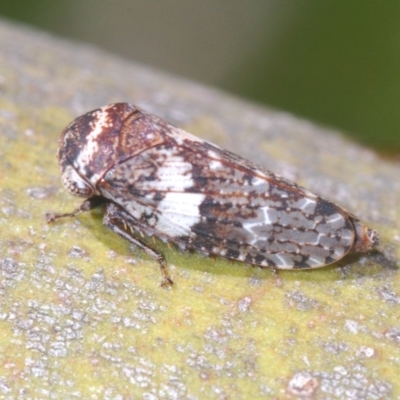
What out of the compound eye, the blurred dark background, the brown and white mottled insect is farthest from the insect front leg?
the blurred dark background

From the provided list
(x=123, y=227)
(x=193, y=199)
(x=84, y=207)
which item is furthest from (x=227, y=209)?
(x=84, y=207)

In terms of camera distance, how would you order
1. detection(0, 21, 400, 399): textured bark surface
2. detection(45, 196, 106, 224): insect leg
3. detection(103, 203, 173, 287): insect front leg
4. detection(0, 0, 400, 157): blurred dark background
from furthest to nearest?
detection(0, 0, 400, 157): blurred dark background < detection(45, 196, 106, 224): insect leg < detection(103, 203, 173, 287): insect front leg < detection(0, 21, 400, 399): textured bark surface

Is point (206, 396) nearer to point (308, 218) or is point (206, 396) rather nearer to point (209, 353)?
point (209, 353)

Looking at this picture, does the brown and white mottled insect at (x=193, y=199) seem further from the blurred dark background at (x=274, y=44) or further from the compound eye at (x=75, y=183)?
the blurred dark background at (x=274, y=44)

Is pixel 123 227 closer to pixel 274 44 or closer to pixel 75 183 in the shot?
pixel 75 183

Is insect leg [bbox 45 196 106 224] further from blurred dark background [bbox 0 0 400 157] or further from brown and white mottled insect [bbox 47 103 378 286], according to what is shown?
blurred dark background [bbox 0 0 400 157]

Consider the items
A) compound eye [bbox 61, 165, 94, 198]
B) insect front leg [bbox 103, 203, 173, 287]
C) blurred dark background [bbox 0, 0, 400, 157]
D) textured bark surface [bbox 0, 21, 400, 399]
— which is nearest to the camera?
textured bark surface [bbox 0, 21, 400, 399]
